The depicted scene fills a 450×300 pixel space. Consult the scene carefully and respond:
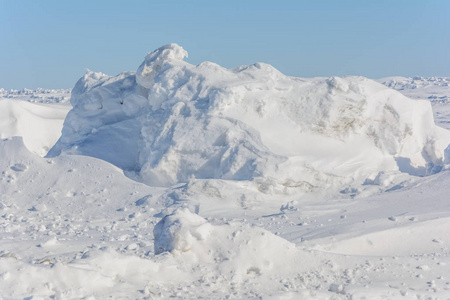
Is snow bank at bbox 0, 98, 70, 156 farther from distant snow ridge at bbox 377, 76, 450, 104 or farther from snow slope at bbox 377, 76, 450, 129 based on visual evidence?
distant snow ridge at bbox 377, 76, 450, 104

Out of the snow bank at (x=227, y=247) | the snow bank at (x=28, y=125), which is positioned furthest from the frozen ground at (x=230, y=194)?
the snow bank at (x=28, y=125)

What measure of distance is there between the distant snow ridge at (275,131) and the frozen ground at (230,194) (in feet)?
0.08

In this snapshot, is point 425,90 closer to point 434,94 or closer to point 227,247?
point 434,94

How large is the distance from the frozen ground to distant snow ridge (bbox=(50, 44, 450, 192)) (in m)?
0.02

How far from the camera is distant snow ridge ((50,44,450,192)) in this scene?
831 centimetres

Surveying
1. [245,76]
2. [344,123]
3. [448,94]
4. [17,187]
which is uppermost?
[245,76]

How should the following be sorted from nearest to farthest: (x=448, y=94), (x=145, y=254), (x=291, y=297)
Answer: (x=291, y=297) < (x=145, y=254) < (x=448, y=94)

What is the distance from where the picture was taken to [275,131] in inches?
350

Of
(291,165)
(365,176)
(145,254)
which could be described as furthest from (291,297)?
(365,176)

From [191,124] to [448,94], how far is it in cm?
2898

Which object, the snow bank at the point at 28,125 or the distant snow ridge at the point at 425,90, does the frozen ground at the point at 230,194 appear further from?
the distant snow ridge at the point at 425,90

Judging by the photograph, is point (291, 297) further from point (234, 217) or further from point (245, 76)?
point (245, 76)

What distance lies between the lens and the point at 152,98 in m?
10.0

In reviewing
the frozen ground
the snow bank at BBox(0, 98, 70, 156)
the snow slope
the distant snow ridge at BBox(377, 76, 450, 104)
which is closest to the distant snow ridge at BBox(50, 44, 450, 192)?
the frozen ground
